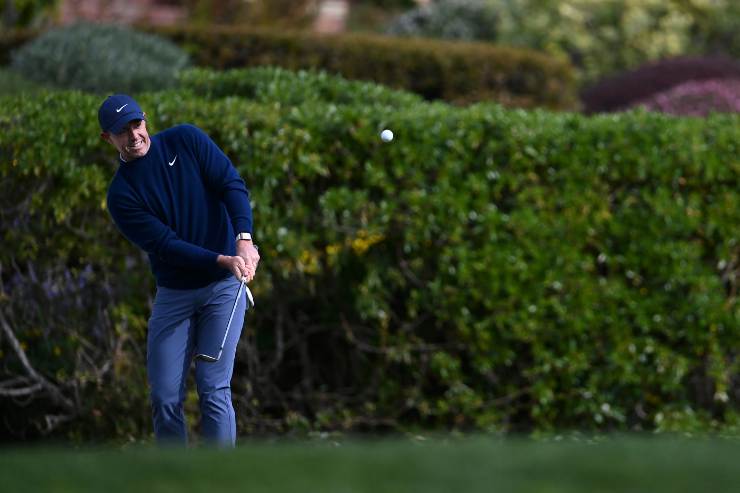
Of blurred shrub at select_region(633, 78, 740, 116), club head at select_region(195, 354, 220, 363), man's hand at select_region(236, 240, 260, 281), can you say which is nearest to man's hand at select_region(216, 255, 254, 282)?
man's hand at select_region(236, 240, 260, 281)

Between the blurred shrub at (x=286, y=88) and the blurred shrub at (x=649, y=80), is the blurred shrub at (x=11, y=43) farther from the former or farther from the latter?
the blurred shrub at (x=649, y=80)

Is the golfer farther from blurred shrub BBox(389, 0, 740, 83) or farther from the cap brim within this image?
blurred shrub BBox(389, 0, 740, 83)

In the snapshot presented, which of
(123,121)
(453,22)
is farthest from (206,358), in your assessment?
(453,22)

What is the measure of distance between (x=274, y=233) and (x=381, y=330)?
84cm

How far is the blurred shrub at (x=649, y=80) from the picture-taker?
12602mm

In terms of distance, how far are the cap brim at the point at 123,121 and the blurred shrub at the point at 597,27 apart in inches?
396

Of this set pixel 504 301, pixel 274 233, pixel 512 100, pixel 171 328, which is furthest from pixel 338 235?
pixel 512 100

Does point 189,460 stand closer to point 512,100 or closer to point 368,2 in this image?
point 512,100

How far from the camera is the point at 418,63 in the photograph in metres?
11.8

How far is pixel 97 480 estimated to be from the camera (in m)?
3.63

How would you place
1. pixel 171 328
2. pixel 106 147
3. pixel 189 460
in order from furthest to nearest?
pixel 106 147, pixel 171 328, pixel 189 460

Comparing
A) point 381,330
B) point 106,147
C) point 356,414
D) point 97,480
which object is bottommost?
point 356,414

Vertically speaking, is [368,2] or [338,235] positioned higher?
[368,2]

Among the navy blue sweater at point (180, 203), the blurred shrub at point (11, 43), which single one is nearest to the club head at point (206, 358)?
the navy blue sweater at point (180, 203)
